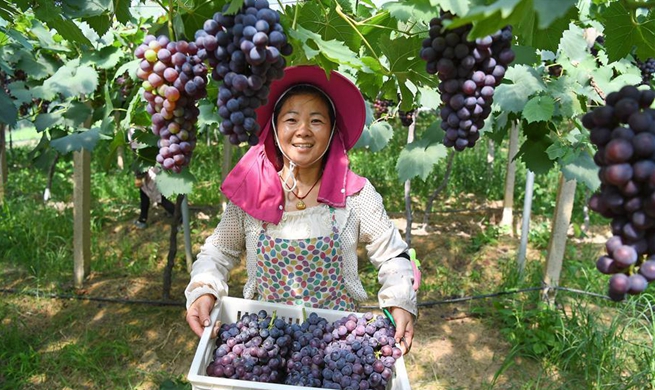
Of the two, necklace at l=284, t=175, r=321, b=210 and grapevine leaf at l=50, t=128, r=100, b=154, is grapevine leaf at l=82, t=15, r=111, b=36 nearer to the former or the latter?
necklace at l=284, t=175, r=321, b=210

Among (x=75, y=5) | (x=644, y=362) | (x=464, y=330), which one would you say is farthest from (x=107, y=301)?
(x=644, y=362)

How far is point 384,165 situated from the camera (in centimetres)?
639

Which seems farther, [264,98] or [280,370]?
[280,370]

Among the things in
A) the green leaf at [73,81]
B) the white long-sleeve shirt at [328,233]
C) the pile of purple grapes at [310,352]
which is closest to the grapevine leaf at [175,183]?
the green leaf at [73,81]

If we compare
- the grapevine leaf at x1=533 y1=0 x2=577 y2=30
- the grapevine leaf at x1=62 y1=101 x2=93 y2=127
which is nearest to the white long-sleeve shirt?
the grapevine leaf at x1=533 y1=0 x2=577 y2=30

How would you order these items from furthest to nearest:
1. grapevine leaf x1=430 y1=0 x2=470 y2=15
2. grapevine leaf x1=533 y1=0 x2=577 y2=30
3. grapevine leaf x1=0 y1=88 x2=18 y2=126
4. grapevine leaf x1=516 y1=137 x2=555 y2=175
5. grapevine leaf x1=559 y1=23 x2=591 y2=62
→ grapevine leaf x1=559 y1=23 x2=591 y2=62 → grapevine leaf x1=516 y1=137 x2=555 y2=175 → grapevine leaf x1=0 y1=88 x2=18 y2=126 → grapevine leaf x1=430 y1=0 x2=470 y2=15 → grapevine leaf x1=533 y1=0 x2=577 y2=30

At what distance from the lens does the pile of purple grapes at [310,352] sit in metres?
1.42

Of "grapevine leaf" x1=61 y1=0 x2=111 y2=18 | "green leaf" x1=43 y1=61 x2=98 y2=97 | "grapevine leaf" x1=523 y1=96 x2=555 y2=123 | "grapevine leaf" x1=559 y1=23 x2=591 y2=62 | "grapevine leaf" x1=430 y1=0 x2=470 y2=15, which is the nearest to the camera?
"grapevine leaf" x1=430 y1=0 x2=470 y2=15

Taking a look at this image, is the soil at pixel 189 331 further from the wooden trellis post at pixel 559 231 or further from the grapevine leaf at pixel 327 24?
the grapevine leaf at pixel 327 24

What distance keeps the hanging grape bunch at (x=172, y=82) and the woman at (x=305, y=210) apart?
2.17 feet

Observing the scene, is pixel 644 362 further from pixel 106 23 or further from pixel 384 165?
pixel 384 165

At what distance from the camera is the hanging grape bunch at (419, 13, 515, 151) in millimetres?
881

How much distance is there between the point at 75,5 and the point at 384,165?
17.4 feet

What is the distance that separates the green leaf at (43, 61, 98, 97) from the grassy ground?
4.61 ft
